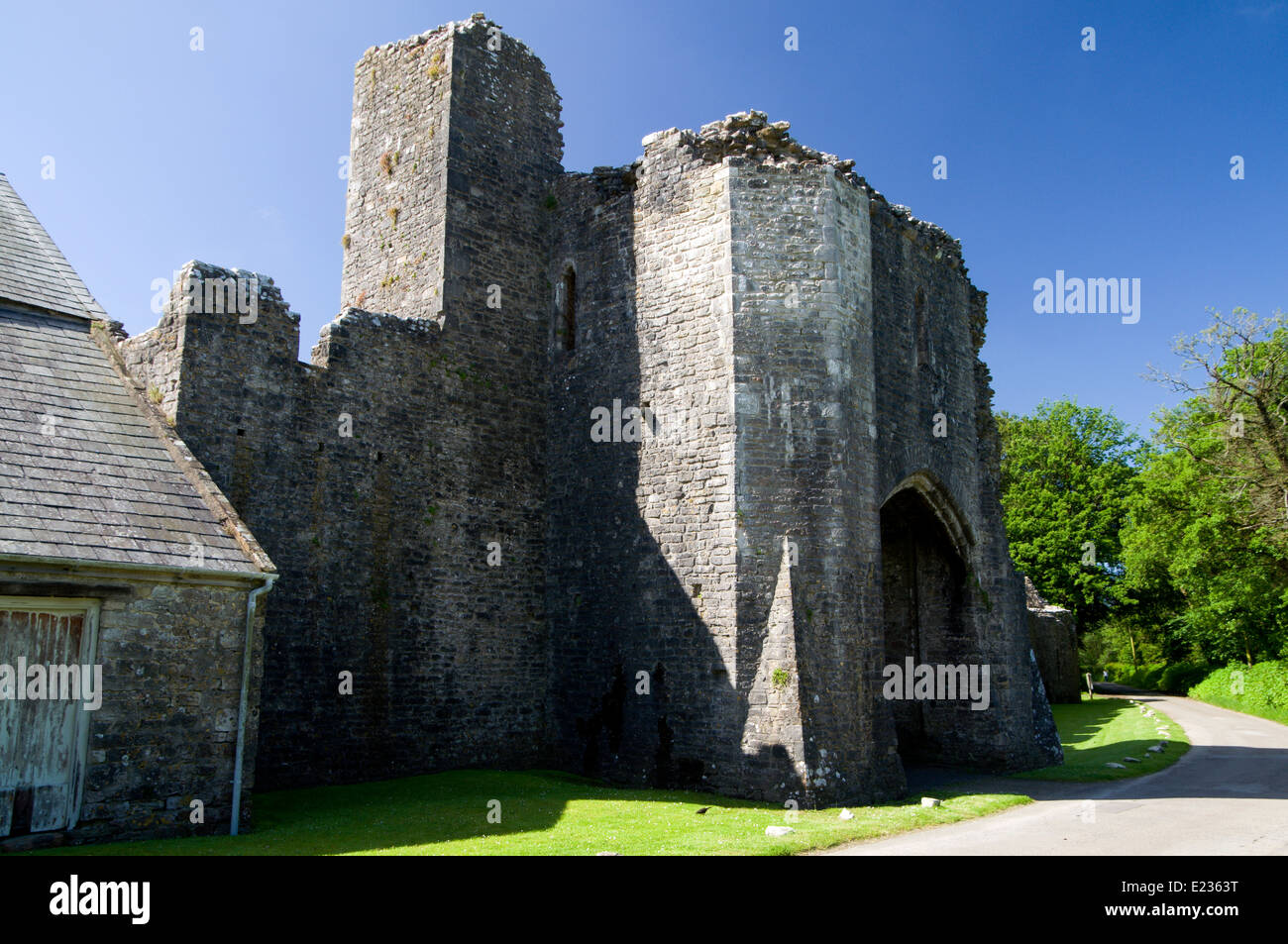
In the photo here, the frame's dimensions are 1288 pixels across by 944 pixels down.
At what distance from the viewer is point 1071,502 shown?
4338 centimetres

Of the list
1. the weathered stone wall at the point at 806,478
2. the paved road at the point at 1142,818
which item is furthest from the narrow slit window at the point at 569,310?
the paved road at the point at 1142,818

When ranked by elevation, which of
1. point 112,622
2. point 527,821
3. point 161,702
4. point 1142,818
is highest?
point 112,622

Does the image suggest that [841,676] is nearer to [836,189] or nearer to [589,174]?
[836,189]

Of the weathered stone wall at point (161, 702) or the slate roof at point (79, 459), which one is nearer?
the weathered stone wall at point (161, 702)

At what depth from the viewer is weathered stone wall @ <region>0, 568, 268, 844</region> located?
29.4 feet

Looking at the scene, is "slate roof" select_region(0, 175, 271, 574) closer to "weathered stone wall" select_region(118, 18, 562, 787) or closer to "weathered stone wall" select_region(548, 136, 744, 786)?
"weathered stone wall" select_region(118, 18, 562, 787)

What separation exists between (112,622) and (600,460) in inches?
299

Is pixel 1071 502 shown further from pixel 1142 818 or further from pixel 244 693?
pixel 244 693

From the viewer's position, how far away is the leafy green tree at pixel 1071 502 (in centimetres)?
4228

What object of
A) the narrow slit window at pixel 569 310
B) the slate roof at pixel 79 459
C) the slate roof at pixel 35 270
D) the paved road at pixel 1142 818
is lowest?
the paved road at pixel 1142 818

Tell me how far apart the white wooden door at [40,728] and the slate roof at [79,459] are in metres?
0.74

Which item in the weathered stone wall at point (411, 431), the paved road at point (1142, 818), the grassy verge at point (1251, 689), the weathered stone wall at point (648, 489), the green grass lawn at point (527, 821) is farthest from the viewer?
the grassy verge at point (1251, 689)

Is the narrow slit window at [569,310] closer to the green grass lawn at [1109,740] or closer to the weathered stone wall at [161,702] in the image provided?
the weathered stone wall at [161,702]

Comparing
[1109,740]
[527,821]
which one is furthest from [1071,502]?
[527,821]
